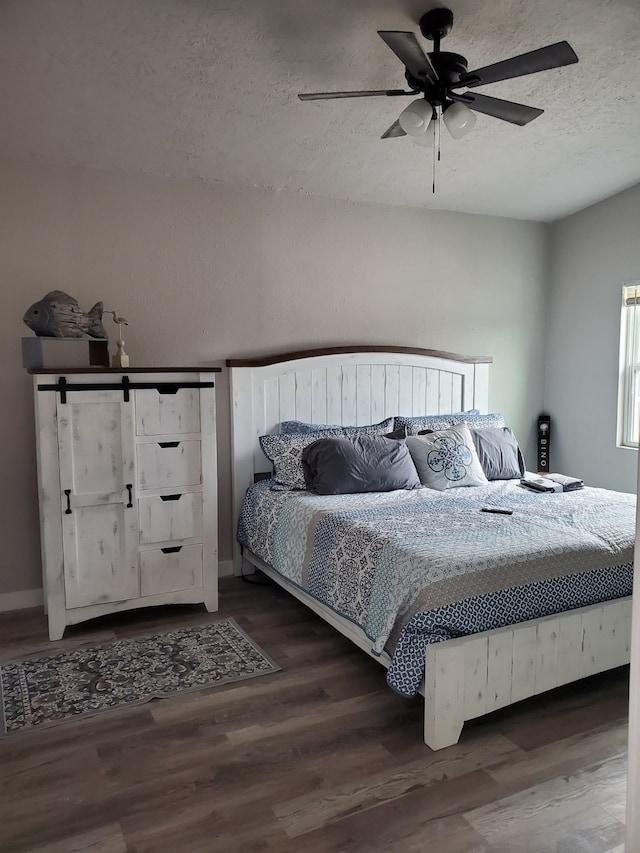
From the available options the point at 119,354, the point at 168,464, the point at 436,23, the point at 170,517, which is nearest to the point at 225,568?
the point at 170,517

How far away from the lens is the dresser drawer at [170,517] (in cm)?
337

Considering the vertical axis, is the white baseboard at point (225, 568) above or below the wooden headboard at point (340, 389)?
below

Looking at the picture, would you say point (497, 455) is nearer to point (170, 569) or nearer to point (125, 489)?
point (170, 569)

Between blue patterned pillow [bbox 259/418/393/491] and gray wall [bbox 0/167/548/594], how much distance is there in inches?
13.6

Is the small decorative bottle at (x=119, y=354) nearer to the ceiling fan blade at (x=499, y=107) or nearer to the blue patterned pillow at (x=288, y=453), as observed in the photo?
the blue patterned pillow at (x=288, y=453)

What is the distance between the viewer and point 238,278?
161 inches

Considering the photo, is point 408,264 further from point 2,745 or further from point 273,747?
point 2,745

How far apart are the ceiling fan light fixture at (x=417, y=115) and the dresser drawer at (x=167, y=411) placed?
5.40 ft

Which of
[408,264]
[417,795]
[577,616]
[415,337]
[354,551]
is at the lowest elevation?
[417,795]

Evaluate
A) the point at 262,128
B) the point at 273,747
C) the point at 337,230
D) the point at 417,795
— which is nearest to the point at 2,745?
the point at 273,747

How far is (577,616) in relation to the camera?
8.32 feet

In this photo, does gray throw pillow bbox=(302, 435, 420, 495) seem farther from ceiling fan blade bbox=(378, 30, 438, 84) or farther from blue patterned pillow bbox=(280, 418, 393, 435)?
ceiling fan blade bbox=(378, 30, 438, 84)

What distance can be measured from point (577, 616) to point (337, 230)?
289cm

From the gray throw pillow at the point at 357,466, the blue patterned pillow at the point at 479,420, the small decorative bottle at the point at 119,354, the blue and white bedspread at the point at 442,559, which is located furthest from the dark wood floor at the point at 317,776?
the blue patterned pillow at the point at 479,420
